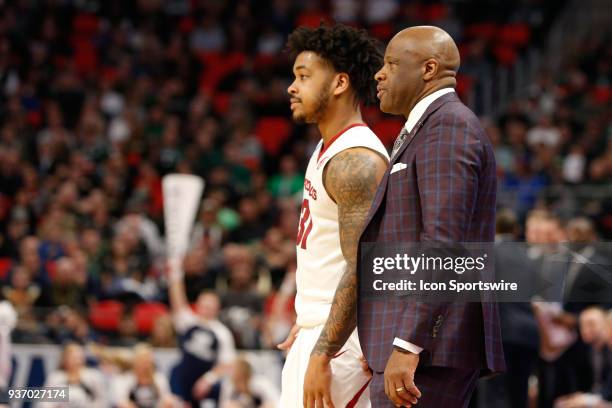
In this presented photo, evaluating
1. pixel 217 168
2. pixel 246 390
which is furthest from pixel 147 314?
pixel 217 168

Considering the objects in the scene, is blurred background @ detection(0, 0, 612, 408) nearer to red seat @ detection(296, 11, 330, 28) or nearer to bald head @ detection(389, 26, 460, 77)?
red seat @ detection(296, 11, 330, 28)

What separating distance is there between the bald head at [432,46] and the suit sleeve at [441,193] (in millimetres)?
310

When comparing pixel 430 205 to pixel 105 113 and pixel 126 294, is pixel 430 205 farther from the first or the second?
pixel 105 113

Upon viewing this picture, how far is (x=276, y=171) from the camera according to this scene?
1631 centimetres

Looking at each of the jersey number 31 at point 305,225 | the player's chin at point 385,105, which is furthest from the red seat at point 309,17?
the player's chin at point 385,105

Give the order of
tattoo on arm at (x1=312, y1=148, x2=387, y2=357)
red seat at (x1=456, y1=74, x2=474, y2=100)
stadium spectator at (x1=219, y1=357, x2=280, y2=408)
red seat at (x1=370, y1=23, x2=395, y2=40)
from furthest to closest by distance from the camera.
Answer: red seat at (x1=370, y1=23, x2=395, y2=40) < red seat at (x1=456, y1=74, x2=474, y2=100) < stadium spectator at (x1=219, y1=357, x2=280, y2=408) < tattoo on arm at (x1=312, y1=148, x2=387, y2=357)

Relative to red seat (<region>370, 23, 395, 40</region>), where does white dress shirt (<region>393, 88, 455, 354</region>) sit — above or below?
below

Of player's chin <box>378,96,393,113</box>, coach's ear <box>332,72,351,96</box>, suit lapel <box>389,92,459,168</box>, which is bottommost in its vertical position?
suit lapel <box>389,92,459,168</box>

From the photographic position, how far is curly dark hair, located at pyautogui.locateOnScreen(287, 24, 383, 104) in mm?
4734

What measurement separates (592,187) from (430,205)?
10.6m

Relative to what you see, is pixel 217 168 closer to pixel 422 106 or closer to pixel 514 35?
pixel 514 35

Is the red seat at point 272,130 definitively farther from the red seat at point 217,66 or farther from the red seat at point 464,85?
the red seat at point 464,85

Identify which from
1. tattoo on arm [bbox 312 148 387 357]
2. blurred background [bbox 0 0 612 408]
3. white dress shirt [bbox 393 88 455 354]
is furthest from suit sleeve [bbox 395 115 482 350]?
blurred background [bbox 0 0 612 408]

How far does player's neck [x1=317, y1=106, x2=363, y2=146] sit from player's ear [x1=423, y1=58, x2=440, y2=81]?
72cm
